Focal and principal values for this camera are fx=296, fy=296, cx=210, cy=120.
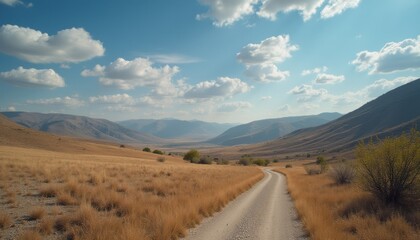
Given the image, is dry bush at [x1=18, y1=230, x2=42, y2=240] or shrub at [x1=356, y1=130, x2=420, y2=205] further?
shrub at [x1=356, y1=130, x2=420, y2=205]

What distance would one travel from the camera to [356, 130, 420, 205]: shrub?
1416 cm

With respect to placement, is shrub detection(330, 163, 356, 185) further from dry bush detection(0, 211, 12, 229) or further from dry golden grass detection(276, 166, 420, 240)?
dry bush detection(0, 211, 12, 229)

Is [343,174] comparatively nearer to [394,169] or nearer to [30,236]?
[394,169]

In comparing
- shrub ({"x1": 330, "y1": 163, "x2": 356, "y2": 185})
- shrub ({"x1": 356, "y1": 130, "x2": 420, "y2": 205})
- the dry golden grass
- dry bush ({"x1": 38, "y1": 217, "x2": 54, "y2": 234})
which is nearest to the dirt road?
the dry golden grass

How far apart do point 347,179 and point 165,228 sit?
24.1 metres

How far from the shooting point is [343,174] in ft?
94.5

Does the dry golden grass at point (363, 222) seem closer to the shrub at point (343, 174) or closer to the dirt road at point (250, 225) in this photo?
the dirt road at point (250, 225)

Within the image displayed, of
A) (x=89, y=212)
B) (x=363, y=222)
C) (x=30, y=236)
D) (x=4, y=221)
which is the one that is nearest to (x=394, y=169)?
(x=363, y=222)

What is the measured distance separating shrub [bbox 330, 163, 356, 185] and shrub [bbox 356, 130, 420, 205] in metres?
13.3

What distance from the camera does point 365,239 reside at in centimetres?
972

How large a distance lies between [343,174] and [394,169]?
14.9 meters

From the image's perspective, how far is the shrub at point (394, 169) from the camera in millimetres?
14164

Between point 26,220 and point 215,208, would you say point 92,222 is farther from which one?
point 215,208

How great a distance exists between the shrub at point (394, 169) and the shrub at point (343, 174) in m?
13.3
